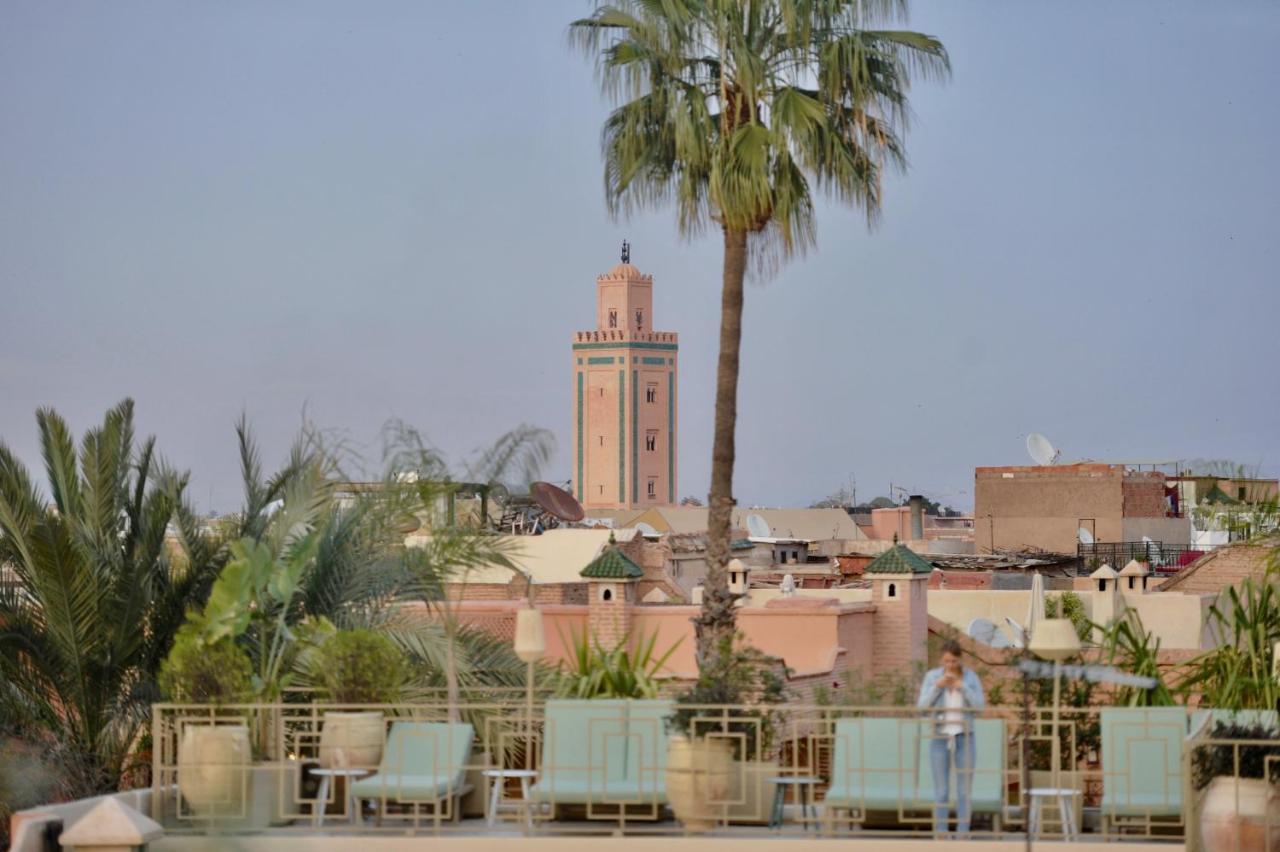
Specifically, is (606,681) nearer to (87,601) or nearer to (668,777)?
(668,777)

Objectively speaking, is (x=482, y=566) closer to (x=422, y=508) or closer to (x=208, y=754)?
(x=422, y=508)

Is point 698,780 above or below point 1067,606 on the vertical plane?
below

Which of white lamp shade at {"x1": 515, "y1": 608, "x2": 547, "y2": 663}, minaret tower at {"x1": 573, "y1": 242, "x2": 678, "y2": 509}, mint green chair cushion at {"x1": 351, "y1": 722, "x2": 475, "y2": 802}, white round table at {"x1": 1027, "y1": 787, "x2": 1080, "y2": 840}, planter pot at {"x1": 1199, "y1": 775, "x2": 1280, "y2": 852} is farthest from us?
minaret tower at {"x1": 573, "y1": 242, "x2": 678, "y2": 509}

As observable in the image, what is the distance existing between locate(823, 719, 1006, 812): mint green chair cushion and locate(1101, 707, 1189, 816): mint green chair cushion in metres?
0.67

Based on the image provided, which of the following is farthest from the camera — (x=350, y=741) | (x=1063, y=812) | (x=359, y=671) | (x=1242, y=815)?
(x=359, y=671)

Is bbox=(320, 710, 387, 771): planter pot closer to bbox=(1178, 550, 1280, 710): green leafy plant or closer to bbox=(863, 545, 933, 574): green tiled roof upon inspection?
bbox=(1178, 550, 1280, 710): green leafy plant

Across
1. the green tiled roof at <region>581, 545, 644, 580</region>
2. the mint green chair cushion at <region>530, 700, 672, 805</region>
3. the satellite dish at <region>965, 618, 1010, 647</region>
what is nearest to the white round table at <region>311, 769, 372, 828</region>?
the mint green chair cushion at <region>530, 700, 672, 805</region>

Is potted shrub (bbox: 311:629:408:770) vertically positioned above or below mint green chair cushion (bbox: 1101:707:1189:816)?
above

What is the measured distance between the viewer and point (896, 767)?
11602 millimetres

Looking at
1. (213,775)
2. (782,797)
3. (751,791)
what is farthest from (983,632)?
(213,775)

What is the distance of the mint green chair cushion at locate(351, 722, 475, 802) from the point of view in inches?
461

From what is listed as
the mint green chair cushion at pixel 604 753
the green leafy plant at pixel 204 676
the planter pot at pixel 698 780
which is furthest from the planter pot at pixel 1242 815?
the green leafy plant at pixel 204 676

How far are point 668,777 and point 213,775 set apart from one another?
9.55 feet

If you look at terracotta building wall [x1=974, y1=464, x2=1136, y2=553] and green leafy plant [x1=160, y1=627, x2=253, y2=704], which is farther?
terracotta building wall [x1=974, y1=464, x2=1136, y2=553]
